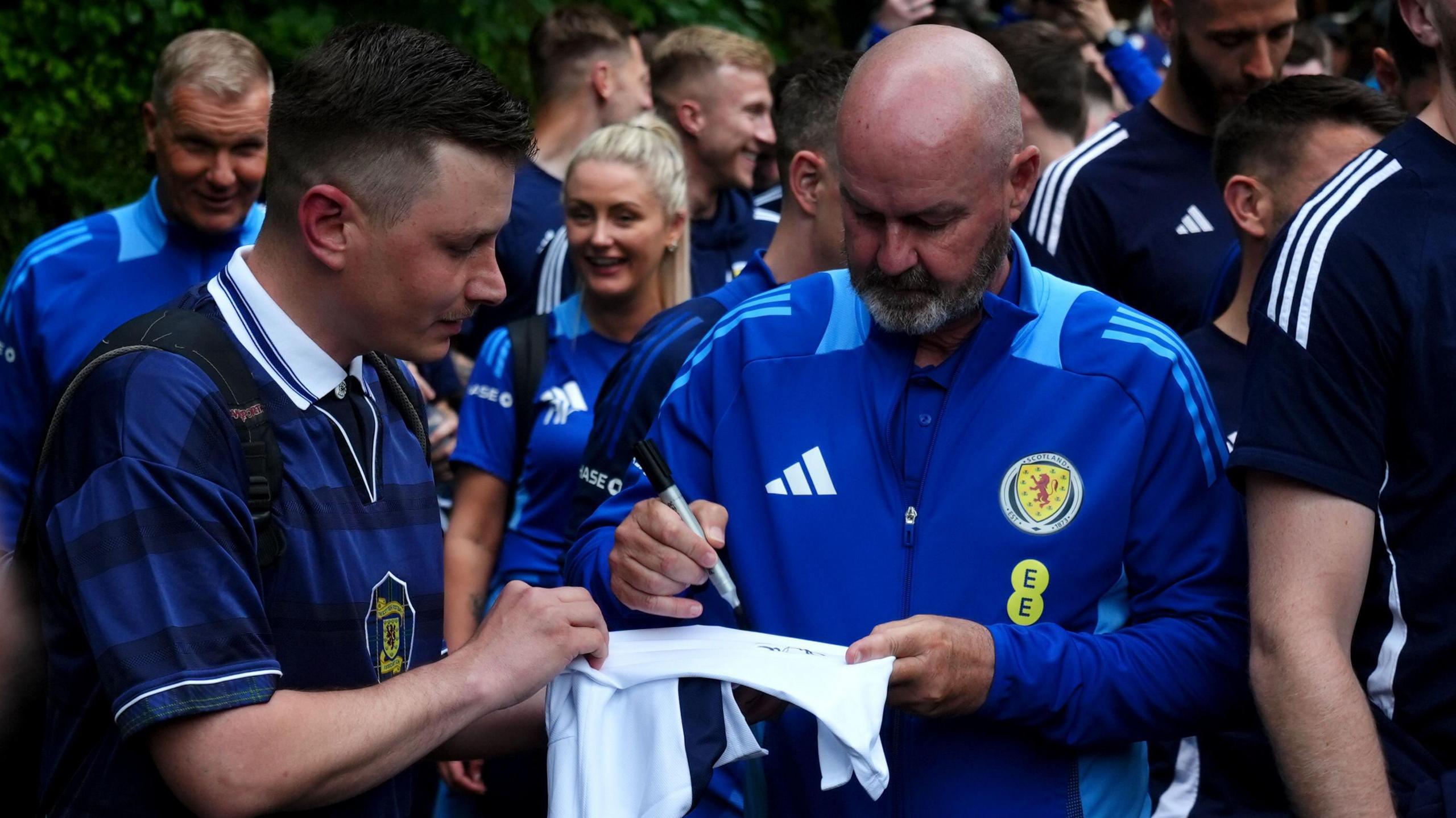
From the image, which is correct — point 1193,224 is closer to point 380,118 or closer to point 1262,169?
point 1262,169

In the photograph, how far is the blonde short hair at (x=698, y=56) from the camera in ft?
20.3

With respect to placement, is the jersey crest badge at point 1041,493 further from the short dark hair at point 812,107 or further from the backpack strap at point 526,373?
the backpack strap at point 526,373

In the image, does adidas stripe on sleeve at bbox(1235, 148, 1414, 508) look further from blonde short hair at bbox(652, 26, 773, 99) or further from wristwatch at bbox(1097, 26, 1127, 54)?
wristwatch at bbox(1097, 26, 1127, 54)

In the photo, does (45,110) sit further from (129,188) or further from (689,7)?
(689,7)

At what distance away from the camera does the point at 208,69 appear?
182 inches

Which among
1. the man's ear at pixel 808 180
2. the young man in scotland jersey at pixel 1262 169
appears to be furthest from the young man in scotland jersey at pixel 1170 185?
the man's ear at pixel 808 180

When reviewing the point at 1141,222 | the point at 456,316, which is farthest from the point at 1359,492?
the point at 1141,222

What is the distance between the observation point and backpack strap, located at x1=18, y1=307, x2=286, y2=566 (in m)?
2.13

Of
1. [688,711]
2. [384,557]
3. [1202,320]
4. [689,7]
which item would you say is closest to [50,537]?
[384,557]

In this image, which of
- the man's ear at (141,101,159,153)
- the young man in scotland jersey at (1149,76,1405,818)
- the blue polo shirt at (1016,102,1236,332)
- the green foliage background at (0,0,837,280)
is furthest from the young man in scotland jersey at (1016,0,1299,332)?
the green foliage background at (0,0,837,280)

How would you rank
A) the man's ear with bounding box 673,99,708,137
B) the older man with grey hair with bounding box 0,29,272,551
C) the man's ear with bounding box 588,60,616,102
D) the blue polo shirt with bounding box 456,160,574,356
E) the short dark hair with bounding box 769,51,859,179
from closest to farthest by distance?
the short dark hair with bounding box 769,51,859,179
the older man with grey hair with bounding box 0,29,272,551
the blue polo shirt with bounding box 456,160,574,356
the man's ear with bounding box 673,99,708,137
the man's ear with bounding box 588,60,616,102

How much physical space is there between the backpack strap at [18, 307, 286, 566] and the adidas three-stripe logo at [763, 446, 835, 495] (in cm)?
81

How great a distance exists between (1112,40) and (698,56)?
2027 millimetres

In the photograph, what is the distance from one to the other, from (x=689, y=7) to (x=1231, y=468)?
20.7 ft
